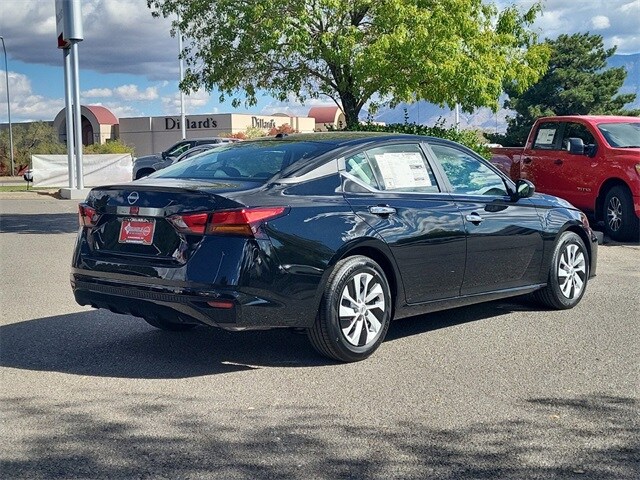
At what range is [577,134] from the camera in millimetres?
14664

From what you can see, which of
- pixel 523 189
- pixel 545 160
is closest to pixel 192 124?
pixel 545 160

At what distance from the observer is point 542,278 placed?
7832 mm

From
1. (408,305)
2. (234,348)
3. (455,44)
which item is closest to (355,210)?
(408,305)

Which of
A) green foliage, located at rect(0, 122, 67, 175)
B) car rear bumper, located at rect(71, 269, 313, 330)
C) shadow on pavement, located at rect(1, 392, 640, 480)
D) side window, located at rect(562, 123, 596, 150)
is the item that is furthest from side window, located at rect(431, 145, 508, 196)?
green foliage, located at rect(0, 122, 67, 175)

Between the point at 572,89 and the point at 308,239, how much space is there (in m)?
43.7

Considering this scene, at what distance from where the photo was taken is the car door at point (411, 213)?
633cm

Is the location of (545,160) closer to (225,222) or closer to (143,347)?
(143,347)

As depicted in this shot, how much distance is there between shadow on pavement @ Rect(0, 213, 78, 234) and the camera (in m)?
16.2

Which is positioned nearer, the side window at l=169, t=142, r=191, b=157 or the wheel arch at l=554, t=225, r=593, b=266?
the wheel arch at l=554, t=225, r=593, b=266

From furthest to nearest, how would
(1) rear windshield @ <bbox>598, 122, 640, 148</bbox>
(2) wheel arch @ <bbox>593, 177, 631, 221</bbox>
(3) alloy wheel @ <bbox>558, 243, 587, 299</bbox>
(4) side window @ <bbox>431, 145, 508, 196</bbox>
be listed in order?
(1) rear windshield @ <bbox>598, 122, 640, 148</bbox> < (2) wheel arch @ <bbox>593, 177, 631, 221</bbox> < (3) alloy wheel @ <bbox>558, 243, 587, 299</bbox> < (4) side window @ <bbox>431, 145, 508, 196</bbox>

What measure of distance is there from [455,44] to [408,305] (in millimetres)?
9964

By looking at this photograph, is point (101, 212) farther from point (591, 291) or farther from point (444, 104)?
point (444, 104)

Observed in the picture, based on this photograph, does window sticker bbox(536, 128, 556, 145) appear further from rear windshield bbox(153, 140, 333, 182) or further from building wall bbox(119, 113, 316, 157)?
building wall bbox(119, 113, 316, 157)

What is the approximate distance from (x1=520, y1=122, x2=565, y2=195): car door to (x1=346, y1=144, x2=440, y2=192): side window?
8235 mm
